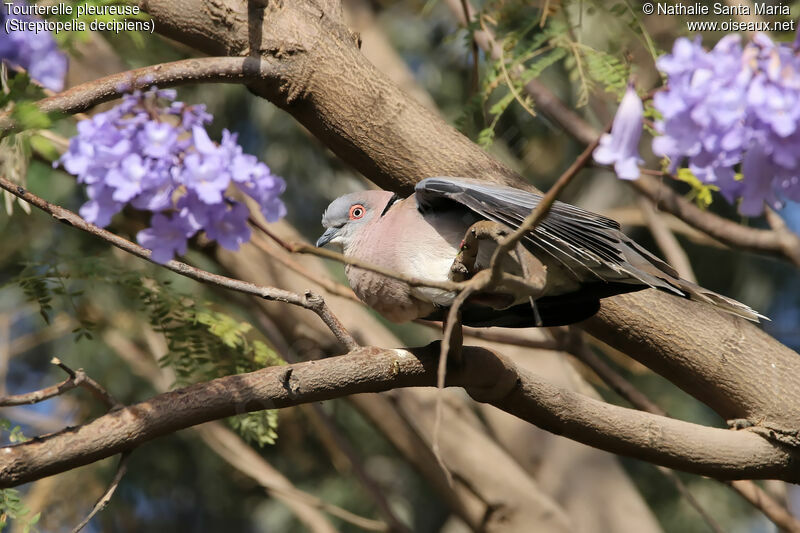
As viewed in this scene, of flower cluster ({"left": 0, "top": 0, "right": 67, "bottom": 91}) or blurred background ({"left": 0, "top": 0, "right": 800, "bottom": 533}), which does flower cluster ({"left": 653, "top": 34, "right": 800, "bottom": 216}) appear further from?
blurred background ({"left": 0, "top": 0, "right": 800, "bottom": 533})

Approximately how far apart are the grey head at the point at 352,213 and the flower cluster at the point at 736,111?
1.69m

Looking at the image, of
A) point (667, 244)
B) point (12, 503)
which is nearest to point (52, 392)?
point (12, 503)

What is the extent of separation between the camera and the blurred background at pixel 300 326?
4.43 meters

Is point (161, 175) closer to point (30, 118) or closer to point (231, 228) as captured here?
point (231, 228)

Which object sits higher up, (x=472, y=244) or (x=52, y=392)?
(x=472, y=244)

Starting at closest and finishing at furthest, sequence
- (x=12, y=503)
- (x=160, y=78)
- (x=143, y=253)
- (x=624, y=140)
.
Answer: (x=624, y=140)
(x=143, y=253)
(x=12, y=503)
(x=160, y=78)

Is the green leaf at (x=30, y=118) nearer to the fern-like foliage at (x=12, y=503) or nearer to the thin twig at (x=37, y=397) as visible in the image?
the thin twig at (x=37, y=397)

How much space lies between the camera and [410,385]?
8.54ft

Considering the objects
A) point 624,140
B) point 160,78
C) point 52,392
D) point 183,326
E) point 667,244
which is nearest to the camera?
point 624,140

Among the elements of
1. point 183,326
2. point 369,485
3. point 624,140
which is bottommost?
point 369,485

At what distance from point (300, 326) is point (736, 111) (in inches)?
133

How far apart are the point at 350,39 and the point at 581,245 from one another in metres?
1.24

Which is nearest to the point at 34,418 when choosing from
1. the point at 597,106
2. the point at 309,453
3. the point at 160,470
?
the point at 160,470

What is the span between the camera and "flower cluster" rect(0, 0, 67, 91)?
214 centimetres
